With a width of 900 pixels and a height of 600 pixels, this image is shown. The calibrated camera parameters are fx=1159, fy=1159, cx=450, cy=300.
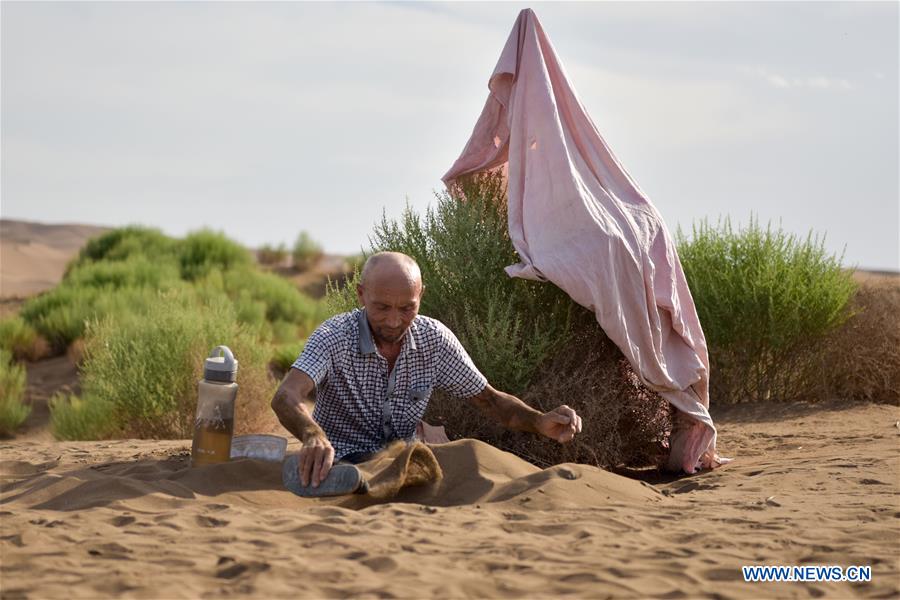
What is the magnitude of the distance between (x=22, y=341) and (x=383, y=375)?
37.1 ft

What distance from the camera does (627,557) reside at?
4.16 m

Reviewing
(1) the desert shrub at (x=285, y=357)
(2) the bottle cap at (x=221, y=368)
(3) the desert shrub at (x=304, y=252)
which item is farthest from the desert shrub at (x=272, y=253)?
(2) the bottle cap at (x=221, y=368)

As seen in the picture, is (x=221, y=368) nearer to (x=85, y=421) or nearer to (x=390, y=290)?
(x=390, y=290)

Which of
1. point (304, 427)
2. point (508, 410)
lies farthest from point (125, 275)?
point (304, 427)

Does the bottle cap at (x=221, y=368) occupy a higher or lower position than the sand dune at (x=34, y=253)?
lower

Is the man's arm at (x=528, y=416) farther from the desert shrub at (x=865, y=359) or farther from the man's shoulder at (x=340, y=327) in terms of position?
the desert shrub at (x=865, y=359)

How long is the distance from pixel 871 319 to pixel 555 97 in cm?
472

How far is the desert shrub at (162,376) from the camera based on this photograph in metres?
9.54

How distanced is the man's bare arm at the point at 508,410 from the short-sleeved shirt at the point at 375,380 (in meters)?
0.07

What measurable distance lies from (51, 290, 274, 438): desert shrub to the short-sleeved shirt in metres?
3.84

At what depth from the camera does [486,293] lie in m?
7.11

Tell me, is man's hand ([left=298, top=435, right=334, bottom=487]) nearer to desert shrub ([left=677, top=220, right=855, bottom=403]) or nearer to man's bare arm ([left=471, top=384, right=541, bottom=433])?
man's bare arm ([left=471, top=384, right=541, bottom=433])

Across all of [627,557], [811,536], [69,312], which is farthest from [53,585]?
[69,312]

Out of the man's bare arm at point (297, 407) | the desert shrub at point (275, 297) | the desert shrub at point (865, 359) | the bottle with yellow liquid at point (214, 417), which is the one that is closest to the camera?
the man's bare arm at point (297, 407)
